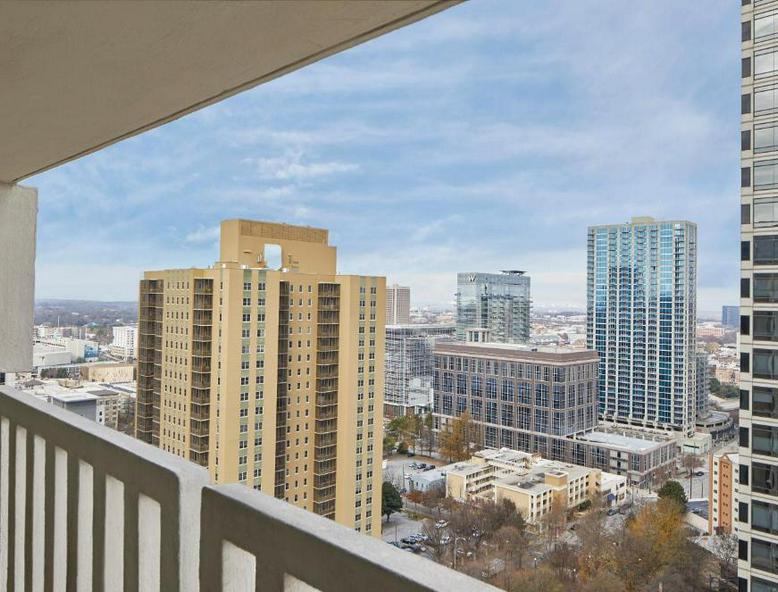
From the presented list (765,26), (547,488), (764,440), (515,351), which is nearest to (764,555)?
(764,440)

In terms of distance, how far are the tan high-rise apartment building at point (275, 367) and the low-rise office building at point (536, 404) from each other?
0.58m

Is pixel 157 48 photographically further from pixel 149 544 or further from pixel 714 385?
pixel 714 385

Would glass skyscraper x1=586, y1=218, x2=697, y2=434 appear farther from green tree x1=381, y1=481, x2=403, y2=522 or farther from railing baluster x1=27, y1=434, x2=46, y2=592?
railing baluster x1=27, y1=434, x2=46, y2=592

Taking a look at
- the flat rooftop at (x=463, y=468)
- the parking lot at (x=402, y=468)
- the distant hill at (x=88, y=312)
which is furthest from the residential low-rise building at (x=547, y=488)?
the distant hill at (x=88, y=312)

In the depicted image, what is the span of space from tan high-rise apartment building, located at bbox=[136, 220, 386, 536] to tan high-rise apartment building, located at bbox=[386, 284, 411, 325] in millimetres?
131

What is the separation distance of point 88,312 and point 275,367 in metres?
2.17

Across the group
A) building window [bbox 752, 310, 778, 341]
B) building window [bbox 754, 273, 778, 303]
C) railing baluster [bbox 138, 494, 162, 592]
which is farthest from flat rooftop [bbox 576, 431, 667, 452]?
railing baluster [bbox 138, 494, 162, 592]

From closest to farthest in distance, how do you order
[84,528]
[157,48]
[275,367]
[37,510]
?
[157,48], [84,528], [37,510], [275,367]

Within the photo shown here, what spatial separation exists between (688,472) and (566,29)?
15.2 ft

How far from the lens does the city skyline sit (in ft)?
13.5

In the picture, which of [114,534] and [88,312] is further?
[88,312]

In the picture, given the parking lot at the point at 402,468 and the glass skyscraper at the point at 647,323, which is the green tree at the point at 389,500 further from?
the glass skyscraper at the point at 647,323

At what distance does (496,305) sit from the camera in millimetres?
4180

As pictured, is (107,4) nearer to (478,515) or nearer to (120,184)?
(478,515)
